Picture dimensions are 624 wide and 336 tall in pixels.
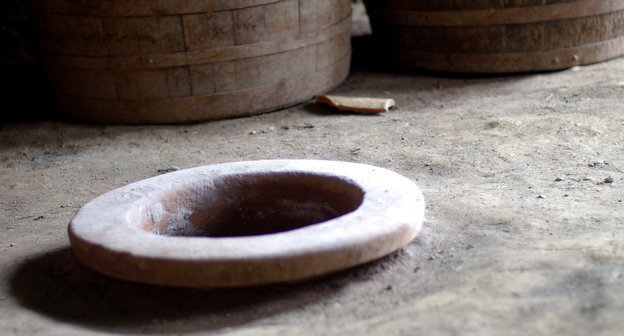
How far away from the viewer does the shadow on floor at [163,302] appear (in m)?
2.06

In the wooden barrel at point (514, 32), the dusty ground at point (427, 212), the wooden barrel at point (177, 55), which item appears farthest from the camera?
the wooden barrel at point (514, 32)

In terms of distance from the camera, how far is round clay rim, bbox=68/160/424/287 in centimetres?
198

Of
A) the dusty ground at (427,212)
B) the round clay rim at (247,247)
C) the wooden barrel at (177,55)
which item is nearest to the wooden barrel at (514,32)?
the dusty ground at (427,212)

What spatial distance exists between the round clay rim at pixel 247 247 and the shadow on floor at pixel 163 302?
5.0 inches

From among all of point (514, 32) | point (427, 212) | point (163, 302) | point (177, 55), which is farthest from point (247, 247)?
point (514, 32)

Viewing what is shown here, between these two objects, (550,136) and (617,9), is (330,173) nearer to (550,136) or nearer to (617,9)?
(550,136)

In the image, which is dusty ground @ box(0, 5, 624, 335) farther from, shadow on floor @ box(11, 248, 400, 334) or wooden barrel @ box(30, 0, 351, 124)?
wooden barrel @ box(30, 0, 351, 124)

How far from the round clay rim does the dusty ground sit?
5.9 inches

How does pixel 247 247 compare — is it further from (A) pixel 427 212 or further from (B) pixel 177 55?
(B) pixel 177 55

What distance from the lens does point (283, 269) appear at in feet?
6.52

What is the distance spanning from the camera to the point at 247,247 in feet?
6.64

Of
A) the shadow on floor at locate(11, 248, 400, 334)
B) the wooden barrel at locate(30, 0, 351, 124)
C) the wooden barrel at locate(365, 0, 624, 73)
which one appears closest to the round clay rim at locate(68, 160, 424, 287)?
the shadow on floor at locate(11, 248, 400, 334)

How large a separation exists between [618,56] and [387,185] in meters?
3.62

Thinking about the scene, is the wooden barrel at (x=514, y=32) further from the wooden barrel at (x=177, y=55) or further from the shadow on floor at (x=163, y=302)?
the shadow on floor at (x=163, y=302)
